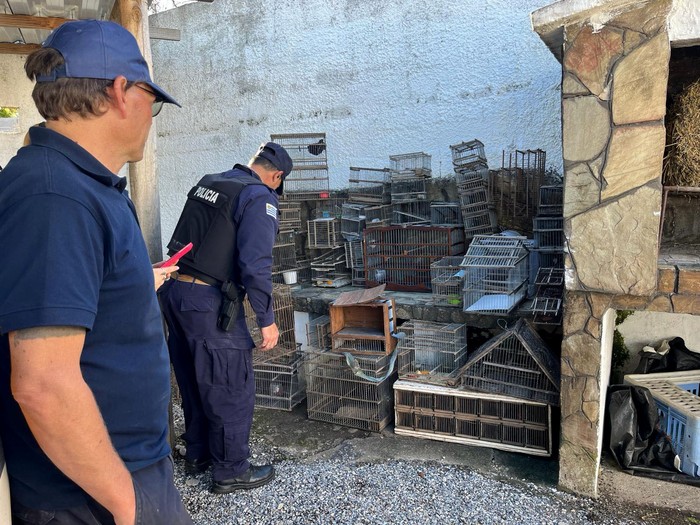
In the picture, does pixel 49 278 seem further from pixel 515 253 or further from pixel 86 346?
pixel 515 253

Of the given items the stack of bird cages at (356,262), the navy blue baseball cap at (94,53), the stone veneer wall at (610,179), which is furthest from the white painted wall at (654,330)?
the navy blue baseball cap at (94,53)

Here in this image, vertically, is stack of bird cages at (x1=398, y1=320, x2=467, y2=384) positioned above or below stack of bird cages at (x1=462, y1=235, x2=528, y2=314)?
below

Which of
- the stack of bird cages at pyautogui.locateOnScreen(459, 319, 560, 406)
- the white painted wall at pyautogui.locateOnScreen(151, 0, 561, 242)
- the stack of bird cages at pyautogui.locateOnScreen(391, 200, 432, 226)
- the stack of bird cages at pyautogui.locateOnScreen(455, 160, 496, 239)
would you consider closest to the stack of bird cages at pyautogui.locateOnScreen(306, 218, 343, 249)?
the stack of bird cages at pyautogui.locateOnScreen(391, 200, 432, 226)

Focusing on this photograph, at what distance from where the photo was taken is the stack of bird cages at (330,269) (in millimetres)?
6785

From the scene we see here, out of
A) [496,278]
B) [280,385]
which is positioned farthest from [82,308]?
[280,385]

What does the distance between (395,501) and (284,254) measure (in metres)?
4.26

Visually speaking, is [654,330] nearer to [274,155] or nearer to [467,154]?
[467,154]

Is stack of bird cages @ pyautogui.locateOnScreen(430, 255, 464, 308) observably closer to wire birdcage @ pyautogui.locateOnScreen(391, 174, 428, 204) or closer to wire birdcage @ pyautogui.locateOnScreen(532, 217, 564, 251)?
wire birdcage @ pyautogui.locateOnScreen(532, 217, 564, 251)

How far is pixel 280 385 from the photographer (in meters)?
5.45

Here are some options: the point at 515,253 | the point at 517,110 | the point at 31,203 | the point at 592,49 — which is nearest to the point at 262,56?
the point at 517,110

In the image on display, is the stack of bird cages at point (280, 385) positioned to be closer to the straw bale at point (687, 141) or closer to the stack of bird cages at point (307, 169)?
the stack of bird cages at point (307, 169)

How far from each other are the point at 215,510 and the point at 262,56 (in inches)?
281

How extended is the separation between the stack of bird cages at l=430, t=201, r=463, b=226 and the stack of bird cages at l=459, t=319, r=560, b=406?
97.2 inches

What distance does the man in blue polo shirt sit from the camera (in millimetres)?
1143
